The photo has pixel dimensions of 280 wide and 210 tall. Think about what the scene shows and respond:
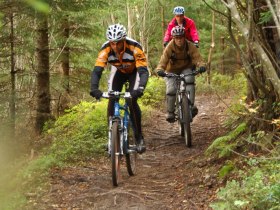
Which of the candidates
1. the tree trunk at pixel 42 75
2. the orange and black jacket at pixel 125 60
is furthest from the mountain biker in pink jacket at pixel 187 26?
the tree trunk at pixel 42 75

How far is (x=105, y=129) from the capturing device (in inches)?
398

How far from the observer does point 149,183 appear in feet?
23.2

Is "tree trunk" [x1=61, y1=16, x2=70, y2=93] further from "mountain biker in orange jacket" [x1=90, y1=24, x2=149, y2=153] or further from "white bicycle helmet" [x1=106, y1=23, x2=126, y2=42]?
"white bicycle helmet" [x1=106, y1=23, x2=126, y2=42]

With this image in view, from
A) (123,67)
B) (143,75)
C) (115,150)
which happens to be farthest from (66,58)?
(115,150)

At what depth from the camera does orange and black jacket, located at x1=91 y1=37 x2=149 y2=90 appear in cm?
698

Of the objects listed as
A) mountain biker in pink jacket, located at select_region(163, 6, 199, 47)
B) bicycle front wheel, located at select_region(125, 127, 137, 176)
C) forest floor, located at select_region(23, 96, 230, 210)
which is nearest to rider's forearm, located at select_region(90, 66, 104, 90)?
bicycle front wheel, located at select_region(125, 127, 137, 176)

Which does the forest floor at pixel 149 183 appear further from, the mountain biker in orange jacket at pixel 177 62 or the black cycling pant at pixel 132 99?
the mountain biker in orange jacket at pixel 177 62

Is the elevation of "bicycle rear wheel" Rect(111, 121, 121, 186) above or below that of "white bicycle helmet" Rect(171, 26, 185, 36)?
below

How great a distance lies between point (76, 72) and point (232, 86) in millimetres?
7680

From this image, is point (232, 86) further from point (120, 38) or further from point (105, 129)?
point (120, 38)

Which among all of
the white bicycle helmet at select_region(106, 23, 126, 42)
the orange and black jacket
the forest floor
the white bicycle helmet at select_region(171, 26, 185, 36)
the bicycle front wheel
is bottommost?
the forest floor

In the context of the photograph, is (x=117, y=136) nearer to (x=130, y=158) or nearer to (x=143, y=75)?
(x=130, y=158)

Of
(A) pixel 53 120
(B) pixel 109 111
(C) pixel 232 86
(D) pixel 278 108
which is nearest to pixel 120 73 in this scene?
(B) pixel 109 111

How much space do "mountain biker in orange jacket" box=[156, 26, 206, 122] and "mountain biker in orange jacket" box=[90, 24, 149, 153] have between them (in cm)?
162
